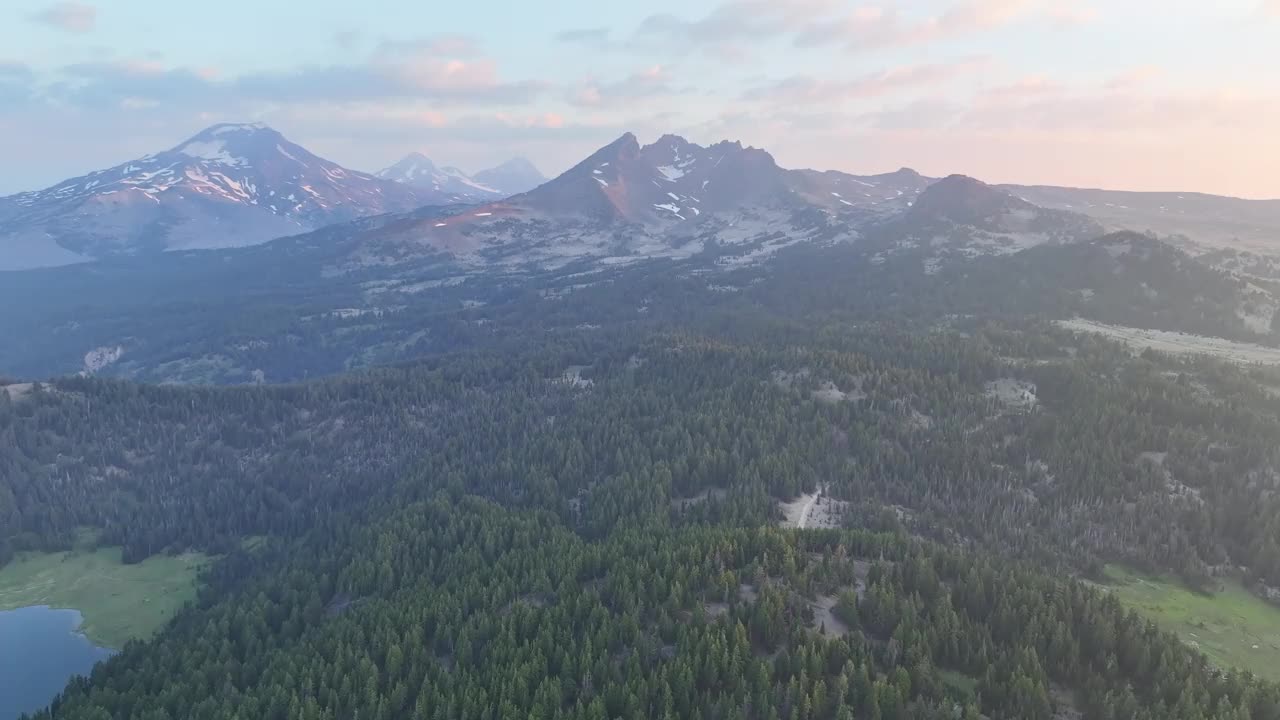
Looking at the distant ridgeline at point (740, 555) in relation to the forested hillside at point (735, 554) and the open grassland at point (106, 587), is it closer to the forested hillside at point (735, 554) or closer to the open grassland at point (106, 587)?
the forested hillside at point (735, 554)

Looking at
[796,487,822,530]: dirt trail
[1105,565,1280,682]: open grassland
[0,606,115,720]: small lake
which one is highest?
[796,487,822,530]: dirt trail

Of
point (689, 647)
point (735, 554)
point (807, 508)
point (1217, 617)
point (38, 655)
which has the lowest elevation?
point (38, 655)

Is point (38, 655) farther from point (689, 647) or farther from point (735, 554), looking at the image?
point (735, 554)

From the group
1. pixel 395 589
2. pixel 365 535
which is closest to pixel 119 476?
pixel 365 535

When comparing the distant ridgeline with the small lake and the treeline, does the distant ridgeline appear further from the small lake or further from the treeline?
the small lake

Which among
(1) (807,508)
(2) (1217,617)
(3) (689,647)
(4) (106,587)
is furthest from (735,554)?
(4) (106,587)

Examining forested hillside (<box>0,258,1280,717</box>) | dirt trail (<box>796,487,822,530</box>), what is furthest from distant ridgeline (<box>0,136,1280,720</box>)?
dirt trail (<box>796,487,822,530</box>)
